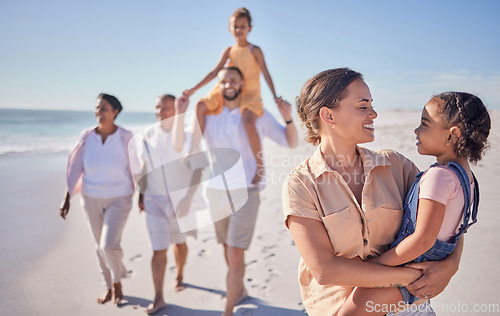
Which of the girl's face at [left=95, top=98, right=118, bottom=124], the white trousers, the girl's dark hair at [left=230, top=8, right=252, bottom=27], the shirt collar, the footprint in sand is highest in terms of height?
the girl's dark hair at [left=230, top=8, right=252, bottom=27]

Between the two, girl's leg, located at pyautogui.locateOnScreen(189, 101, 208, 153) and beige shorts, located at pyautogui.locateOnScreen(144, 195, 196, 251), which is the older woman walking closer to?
beige shorts, located at pyautogui.locateOnScreen(144, 195, 196, 251)

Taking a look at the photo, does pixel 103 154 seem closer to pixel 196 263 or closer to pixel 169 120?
pixel 169 120

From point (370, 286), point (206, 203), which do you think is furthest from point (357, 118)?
A: point (206, 203)

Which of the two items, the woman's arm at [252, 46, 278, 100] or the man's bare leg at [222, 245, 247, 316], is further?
the woman's arm at [252, 46, 278, 100]

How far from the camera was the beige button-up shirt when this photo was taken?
5.31 feet

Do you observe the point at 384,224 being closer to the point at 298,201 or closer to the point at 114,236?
the point at 298,201

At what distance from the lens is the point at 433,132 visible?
5.73 feet

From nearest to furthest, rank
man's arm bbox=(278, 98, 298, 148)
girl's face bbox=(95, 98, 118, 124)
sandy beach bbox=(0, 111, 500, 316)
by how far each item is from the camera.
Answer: sandy beach bbox=(0, 111, 500, 316) → man's arm bbox=(278, 98, 298, 148) → girl's face bbox=(95, 98, 118, 124)

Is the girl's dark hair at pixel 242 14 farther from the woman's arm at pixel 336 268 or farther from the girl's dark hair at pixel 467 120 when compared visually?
the woman's arm at pixel 336 268

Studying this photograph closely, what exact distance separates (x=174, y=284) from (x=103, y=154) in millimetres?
1711

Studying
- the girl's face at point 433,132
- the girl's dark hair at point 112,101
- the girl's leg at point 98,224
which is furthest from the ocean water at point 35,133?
the girl's face at point 433,132

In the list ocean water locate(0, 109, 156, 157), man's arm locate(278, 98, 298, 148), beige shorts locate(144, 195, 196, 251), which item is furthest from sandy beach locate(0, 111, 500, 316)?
ocean water locate(0, 109, 156, 157)

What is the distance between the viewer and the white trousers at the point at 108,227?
13.2 ft

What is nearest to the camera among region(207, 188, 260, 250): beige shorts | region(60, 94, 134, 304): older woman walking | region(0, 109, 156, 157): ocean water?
region(207, 188, 260, 250): beige shorts
